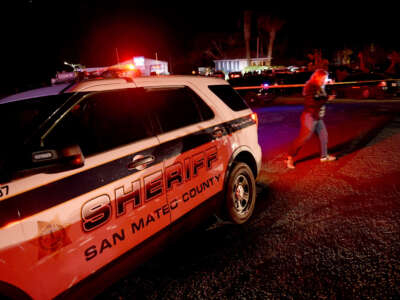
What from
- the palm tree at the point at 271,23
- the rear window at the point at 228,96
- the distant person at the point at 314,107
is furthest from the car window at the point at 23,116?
the palm tree at the point at 271,23

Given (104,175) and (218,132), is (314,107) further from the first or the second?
(104,175)

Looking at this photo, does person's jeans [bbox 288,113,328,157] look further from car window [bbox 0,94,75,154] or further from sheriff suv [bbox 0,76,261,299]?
car window [bbox 0,94,75,154]

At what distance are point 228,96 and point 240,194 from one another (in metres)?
1.23

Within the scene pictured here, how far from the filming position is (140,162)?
7.13 feet

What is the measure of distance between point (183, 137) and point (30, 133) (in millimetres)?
1230

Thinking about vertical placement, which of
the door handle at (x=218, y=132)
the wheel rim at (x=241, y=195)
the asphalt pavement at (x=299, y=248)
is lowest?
the asphalt pavement at (x=299, y=248)

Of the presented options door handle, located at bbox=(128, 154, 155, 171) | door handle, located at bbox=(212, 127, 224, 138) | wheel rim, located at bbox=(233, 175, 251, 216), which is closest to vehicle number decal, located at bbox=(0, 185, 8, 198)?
door handle, located at bbox=(128, 154, 155, 171)

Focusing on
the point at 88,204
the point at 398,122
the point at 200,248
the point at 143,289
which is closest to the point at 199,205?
the point at 200,248

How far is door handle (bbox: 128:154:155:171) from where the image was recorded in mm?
2113

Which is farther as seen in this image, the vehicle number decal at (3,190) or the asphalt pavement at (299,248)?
the asphalt pavement at (299,248)

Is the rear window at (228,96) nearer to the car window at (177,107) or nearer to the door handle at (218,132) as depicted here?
the car window at (177,107)

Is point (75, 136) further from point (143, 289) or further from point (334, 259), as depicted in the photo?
point (334, 259)

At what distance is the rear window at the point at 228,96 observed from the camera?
335 centimetres

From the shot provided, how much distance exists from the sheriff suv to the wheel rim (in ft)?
0.33
